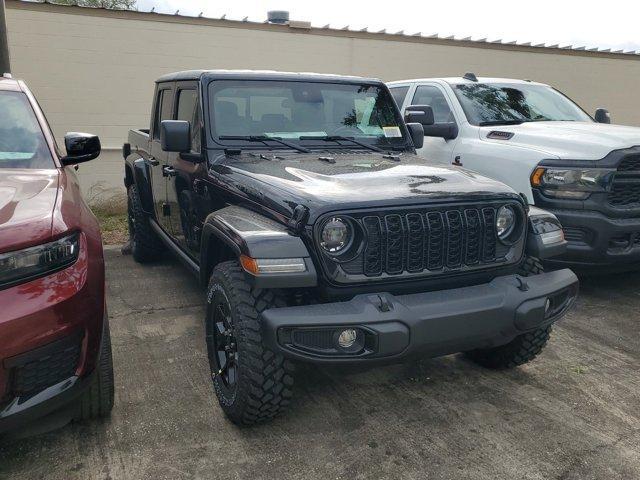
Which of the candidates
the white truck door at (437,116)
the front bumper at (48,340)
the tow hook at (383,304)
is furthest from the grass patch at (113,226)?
the tow hook at (383,304)

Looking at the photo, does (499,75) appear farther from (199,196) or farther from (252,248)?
(252,248)

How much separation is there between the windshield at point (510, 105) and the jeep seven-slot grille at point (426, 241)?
3.01 m

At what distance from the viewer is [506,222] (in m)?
3.03

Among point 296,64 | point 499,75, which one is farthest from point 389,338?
point 499,75

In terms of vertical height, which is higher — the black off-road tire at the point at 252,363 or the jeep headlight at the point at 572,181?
the jeep headlight at the point at 572,181

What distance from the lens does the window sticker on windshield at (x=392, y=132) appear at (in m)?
4.09

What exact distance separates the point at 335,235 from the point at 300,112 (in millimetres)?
1546

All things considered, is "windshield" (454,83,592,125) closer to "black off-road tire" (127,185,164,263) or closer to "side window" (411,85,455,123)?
"side window" (411,85,455,123)

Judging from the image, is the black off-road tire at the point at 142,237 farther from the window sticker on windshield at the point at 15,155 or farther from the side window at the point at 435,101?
the side window at the point at 435,101

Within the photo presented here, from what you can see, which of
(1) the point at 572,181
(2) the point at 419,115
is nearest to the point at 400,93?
(2) the point at 419,115

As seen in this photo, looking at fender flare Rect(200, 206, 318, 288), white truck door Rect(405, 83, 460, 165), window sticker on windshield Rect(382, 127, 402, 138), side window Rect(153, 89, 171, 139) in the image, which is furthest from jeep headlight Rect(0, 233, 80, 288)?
white truck door Rect(405, 83, 460, 165)

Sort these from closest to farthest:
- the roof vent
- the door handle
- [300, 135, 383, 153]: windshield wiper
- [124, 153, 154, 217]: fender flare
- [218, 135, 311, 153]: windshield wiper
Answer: [218, 135, 311, 153]: windshield wiper → [300, 135, 383, 153]: windshield wiper → the door handle → [124, 153, 154, 217]: fender flare → the roof vent

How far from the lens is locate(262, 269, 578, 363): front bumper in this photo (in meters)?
2.44

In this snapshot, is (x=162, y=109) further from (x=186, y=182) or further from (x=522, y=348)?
(x=522, y=348)
